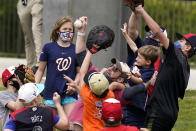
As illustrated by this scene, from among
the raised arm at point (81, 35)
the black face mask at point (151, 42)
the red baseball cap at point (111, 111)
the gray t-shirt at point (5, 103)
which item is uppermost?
the raised arm at point (81, 35)

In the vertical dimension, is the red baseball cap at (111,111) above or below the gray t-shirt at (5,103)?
above

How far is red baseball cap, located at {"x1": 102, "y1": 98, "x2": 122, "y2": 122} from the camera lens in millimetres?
6414

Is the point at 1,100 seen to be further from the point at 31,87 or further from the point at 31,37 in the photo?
the point at 31,37

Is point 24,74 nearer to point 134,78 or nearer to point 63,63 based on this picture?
point 63,63

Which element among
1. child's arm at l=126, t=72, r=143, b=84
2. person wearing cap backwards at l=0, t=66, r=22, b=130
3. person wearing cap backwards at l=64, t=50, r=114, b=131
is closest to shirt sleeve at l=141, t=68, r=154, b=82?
child's arm at l=126, t=72, r=143, b=84

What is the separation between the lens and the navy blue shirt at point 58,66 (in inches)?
340

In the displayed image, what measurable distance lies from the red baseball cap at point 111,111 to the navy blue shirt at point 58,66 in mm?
2163

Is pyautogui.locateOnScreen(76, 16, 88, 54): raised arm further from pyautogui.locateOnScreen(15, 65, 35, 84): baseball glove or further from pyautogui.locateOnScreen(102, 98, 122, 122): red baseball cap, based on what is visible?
pyautogui.locateOnScreen(102, 98, 122, 122): red baseball cap

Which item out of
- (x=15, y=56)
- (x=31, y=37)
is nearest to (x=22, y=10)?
(x=31, y=37)

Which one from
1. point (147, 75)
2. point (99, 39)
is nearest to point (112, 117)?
point (99, 39)

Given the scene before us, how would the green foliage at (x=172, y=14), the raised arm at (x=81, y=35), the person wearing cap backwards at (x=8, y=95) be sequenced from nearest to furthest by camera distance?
the person wearing cap backwards at (x=8, y=95)
the raised arm at (x=81, y=35)
the green foliage at (x=172, y=14)

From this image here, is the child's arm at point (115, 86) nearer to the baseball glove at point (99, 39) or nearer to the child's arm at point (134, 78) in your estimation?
the child's arm at point (134, 78)

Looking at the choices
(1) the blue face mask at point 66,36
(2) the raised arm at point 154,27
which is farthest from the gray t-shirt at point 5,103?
(2) the raised arm at point 154,27

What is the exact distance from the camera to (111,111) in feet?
21.0
